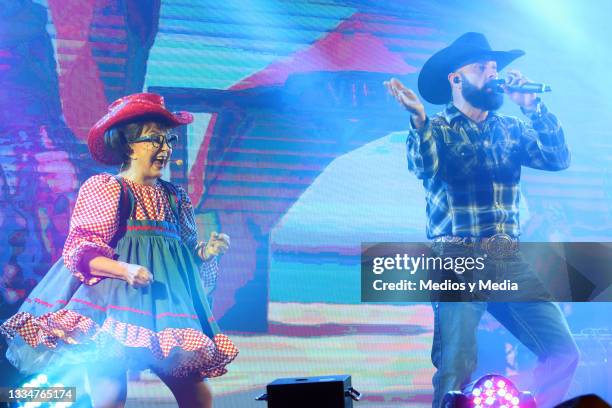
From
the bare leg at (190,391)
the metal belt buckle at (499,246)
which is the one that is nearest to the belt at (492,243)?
the metal belt buckle at (499,246)

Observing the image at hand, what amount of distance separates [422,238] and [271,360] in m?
0.98

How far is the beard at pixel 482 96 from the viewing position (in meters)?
4.08

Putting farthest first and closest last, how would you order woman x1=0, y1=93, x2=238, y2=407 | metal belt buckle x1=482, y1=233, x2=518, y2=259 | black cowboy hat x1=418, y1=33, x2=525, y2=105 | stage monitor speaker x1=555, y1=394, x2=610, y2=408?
black cowboy hat x1=418, y1=33, x2=525, y2=105 → metal belt buckle x1=482, y1=233, x2=518, y2=259 → woman x1=0, y1=93, x2=238, y2=407 → stage monitor speaker x1=555, y1=394, x2=610, y2=408

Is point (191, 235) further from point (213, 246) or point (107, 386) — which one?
point (107, 386)

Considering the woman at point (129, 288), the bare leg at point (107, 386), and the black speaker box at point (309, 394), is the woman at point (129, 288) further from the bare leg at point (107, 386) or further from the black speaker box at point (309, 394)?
the black speaker box at point (309, 394)

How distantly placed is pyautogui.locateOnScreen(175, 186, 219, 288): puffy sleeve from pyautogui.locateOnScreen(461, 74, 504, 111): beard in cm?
155

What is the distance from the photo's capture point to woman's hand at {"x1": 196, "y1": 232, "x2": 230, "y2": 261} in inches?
154

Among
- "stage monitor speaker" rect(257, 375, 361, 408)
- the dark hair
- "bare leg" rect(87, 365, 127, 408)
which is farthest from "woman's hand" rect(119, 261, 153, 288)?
"stage monitor speaker" rect(257, 375, 361, 408)

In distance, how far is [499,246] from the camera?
397cm

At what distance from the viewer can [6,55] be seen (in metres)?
3.99

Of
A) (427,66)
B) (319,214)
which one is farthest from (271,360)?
(427,66)

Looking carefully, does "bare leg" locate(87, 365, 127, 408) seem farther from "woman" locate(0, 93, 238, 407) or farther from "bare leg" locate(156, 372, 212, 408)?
"bare leg" locate(156, 372, 212, 408)

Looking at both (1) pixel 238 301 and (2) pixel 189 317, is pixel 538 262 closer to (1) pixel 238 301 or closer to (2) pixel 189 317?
(1) pixel 238 301

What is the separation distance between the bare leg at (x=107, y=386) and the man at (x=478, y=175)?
153 centimetres
